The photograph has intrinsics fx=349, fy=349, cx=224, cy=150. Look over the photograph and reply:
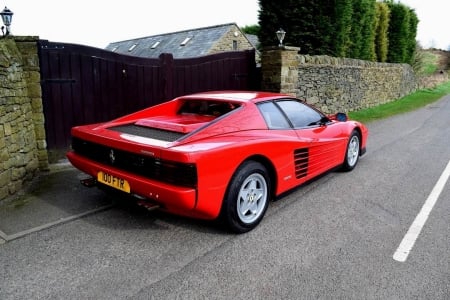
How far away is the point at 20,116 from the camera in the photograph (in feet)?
15.3

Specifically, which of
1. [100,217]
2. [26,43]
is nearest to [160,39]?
[26,43]

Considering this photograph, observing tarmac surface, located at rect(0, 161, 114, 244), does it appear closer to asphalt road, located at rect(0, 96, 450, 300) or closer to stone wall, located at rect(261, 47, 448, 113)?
asphalt road, located at rect(0, 96, 450, 300)

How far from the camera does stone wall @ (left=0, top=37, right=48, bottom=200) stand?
420cm

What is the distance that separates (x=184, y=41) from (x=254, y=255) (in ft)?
80.5

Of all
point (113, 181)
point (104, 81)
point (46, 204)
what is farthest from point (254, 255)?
point (104, 81)

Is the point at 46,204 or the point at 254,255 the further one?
the point at 46,204

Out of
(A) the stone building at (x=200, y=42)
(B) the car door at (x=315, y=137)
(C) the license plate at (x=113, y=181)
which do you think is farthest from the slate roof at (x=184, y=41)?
(C) the license plate at (x=113, y=181)

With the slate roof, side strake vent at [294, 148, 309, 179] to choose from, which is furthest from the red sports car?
the slate roof

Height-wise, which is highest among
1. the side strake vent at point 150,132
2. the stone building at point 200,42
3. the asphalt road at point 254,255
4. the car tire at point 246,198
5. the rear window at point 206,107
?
the stone building at point 200,42

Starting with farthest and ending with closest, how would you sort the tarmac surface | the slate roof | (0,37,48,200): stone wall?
the slate roof
(0,37,48,200): stone wall
the tarmac surface

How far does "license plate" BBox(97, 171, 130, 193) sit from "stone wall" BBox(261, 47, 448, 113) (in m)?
5.94

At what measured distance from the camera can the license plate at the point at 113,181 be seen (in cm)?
324

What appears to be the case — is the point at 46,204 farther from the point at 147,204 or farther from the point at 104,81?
the point at 104,81

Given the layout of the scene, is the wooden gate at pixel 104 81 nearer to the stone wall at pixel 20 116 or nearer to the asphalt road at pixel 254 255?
the stone wall at pixel 20 116
